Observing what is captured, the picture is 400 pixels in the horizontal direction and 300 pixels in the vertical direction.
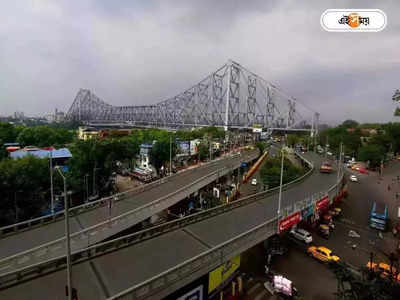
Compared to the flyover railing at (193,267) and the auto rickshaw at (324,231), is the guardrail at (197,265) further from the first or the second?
the auto rickshaw at (324,231)

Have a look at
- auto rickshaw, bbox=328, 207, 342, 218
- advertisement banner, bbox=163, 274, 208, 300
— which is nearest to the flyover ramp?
advertisement banner, bbox=163, 274, 208, 300

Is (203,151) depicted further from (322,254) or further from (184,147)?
(322,254)

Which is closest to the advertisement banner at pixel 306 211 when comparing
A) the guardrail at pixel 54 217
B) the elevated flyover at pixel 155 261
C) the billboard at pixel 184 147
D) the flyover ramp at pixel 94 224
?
the elevated flyover at pixel 155 261

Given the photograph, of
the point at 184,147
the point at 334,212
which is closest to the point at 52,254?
the point at 334,212

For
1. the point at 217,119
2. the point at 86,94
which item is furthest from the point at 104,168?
the point at 86,94

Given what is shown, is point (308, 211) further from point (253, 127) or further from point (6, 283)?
point (253, 127)
